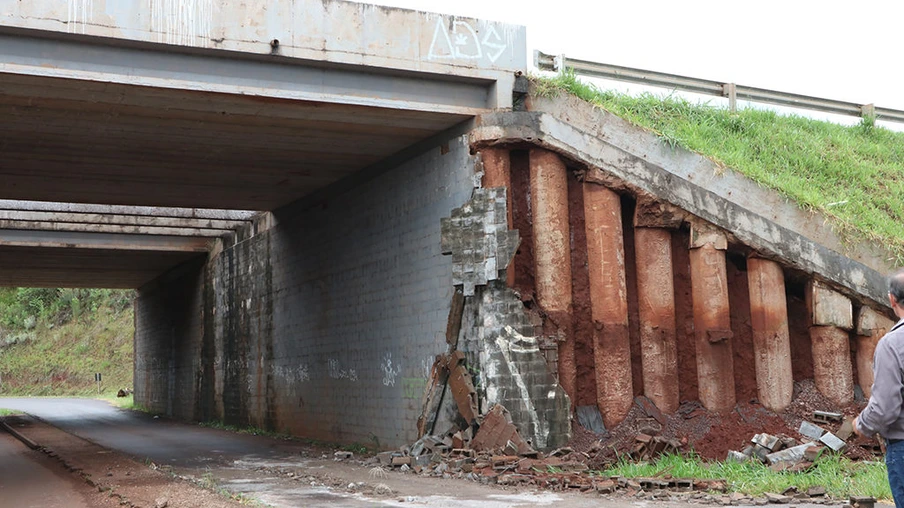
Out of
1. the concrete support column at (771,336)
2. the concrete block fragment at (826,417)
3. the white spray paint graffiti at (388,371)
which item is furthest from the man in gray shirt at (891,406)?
the white spray paint graffiti at (388,371)

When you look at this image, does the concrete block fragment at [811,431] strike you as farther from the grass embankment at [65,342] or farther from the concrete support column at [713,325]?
the grass embankment at [65,342]

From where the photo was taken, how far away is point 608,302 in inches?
531

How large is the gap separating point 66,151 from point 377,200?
5.44 m

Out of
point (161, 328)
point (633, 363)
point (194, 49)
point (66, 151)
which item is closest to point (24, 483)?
point (66, 151)

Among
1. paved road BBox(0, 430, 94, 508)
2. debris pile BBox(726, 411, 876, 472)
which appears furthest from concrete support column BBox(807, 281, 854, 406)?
paved road BBox(0, 430, 94, 508)

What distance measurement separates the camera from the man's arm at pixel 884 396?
15.4 ft

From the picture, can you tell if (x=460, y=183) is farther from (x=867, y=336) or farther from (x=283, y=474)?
(x=867, y=336)

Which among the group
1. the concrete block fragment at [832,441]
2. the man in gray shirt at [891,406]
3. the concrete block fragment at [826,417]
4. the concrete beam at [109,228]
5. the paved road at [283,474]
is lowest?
the paved road at [283,474]

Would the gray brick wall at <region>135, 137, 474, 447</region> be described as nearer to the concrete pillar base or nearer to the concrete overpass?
the concrete overpass

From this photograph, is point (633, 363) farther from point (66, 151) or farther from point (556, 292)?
point (66, 151)

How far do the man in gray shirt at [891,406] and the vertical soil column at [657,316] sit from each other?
8.57 meters

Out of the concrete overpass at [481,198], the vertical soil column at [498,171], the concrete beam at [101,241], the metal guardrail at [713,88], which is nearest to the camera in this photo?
the concrete overpass at [481,198]

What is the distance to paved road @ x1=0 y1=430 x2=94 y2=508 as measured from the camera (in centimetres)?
1141

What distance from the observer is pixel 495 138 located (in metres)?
14.2
